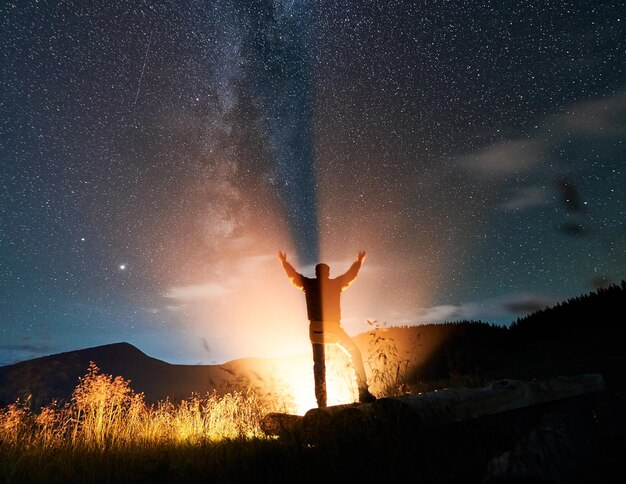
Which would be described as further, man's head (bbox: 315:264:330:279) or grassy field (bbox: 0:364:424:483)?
man's head (bbox: 315:264:330:279)

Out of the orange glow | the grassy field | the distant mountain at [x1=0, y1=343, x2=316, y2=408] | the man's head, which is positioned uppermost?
the distant mountain at [x1=0, y1=343, x2=316, y2=408]

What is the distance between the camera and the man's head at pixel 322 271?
28.6 ft

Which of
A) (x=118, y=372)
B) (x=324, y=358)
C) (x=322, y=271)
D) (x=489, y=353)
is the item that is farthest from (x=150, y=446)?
(x=118, y=372)

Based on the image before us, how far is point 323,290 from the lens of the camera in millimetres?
8570

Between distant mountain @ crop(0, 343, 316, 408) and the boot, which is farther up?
distant mountain @ crop(0, 343, 316, 408)

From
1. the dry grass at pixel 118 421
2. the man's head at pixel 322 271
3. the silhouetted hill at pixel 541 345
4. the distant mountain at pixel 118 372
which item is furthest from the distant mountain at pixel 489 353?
the distant mountain at pixel 118 372

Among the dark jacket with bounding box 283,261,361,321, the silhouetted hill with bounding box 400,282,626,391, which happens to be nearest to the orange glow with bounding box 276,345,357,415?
the dark jacket with bounding box 283,261,361,321

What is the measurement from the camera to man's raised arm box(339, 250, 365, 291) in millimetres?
8844

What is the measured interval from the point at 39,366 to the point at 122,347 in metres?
12.1

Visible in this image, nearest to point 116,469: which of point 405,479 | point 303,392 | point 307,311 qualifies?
point 405,479

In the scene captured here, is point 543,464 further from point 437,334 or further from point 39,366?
point 39,366

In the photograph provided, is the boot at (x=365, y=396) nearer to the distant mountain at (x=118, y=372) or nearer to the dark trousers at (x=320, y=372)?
the dark trousers at (x=320, y=372)

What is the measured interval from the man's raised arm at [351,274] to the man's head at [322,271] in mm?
330

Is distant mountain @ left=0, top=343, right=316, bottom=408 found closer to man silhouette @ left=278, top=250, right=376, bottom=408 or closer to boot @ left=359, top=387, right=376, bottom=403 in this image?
man silhouette @ left=278, top=250, right=376, bottom=408
